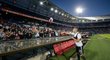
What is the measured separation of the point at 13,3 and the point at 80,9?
163ft

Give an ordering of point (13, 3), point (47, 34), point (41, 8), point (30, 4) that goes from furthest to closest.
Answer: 1. point (41, 8)
2. point (30, 4)
3. point (13, 3)
4. point (47, 34)

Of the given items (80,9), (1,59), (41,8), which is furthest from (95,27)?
(1,59)

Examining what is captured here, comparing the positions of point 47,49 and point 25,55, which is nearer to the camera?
point 25,55

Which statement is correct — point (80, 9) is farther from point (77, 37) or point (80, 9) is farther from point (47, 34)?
point (77, 37)

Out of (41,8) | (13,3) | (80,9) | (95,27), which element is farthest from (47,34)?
(95,27)

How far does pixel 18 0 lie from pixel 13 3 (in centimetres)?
197

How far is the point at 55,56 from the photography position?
10867 millimetres

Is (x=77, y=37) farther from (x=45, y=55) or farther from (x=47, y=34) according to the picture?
(x=47, y=34)

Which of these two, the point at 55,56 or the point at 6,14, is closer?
the point at 55,56

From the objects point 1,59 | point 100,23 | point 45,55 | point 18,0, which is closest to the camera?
point 1,59

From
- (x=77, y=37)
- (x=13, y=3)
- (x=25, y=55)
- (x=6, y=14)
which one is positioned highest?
(x=13, y=3)

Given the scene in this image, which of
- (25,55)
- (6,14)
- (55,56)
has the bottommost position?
(55,56)

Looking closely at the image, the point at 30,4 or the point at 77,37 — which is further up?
the point at 30,4

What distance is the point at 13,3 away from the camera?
22.6 metres
